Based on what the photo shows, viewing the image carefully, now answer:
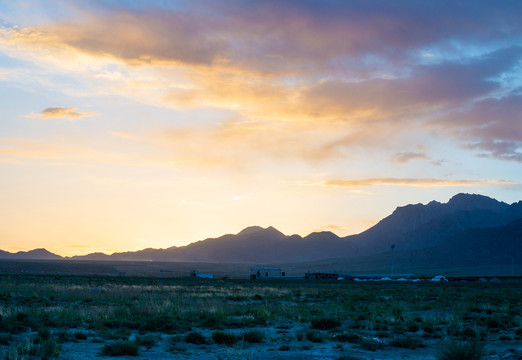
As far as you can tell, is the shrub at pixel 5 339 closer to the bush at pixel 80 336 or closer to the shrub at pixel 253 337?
the bush at pixel 80 336

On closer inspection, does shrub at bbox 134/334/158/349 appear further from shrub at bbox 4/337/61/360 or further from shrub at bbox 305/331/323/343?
shrub at bbox 305/331/323/343

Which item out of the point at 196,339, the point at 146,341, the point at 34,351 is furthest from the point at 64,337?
the point at 196,339

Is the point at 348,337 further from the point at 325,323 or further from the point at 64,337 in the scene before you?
the point at 64,337

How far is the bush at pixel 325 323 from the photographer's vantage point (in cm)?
2251

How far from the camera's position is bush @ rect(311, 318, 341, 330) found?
22.5 metres

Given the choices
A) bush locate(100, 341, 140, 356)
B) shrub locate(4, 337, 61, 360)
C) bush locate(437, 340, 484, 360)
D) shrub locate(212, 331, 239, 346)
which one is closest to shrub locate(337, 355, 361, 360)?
bush locate(437, 340, 484, 360)

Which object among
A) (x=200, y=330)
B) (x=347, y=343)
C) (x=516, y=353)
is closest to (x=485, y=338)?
(x=516, y=353)

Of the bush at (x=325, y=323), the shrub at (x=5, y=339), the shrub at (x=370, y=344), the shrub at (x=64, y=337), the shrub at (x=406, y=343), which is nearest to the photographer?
the shrub at (x=5, y=339)

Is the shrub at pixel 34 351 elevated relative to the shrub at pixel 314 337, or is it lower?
elevated

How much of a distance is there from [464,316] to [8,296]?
26.7 metres

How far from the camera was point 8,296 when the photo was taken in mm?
35219

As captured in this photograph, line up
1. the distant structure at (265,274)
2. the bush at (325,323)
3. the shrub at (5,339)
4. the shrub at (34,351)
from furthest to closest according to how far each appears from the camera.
A: 1. the distant structure at (265,274)
2. the bush at (325,323)
3. the shrub at (5,339)
4. the shrub at (34,351)

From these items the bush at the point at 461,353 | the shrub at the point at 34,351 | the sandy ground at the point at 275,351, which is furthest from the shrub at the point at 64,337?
the bush at the point at 461,353

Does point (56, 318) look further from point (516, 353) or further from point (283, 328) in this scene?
point (516, 353)
